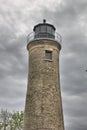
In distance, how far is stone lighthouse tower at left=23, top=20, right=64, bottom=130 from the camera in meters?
26.3

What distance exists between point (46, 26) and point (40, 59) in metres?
4.06

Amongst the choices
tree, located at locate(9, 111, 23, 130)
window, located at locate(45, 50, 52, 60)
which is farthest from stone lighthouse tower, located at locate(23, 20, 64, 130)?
tree, located at locate(9, 111, 23, 130)

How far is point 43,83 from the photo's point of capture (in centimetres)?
2722

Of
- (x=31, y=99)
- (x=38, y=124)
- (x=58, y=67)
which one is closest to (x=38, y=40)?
(x=58, y=67)

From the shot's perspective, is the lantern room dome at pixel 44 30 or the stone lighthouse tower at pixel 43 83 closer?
the stone lighthouse tower at pixel 43 83

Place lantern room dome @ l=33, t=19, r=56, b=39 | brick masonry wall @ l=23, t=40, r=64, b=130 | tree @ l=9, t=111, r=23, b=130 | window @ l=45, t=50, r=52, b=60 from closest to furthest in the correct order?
brick masonry wall @ l=23, t=40, r=64, b=130, window @ l=45, t=50, r=52, b=60, lantern room dome @ l=33, t=19, r=56, b=39, tree @ l=9, t=111, r=23, b=130

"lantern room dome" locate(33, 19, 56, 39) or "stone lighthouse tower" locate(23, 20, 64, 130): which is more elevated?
"lantern room dome" locate(33, 19, 56, 39)

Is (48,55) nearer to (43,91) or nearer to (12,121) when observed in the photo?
(43,91)

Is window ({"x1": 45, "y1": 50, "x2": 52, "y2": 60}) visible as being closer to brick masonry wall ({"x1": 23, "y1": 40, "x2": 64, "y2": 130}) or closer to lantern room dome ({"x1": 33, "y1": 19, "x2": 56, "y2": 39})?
brick masonry wall ({"x1": 23, "y1": 40, "x2": 64, "y2": 130})

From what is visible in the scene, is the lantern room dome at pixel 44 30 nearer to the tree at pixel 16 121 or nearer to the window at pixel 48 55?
the window at pixel 48 55

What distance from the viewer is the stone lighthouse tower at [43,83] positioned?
26.3 meters

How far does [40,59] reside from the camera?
92.1 ft

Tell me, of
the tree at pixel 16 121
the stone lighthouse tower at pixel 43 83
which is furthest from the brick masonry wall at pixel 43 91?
the tree at pixel 16 121

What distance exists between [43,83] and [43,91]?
0.85 m
